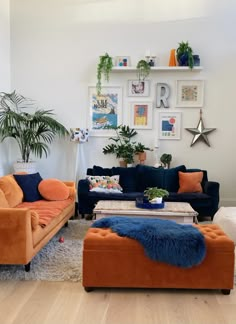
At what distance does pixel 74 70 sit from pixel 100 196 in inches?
98.1

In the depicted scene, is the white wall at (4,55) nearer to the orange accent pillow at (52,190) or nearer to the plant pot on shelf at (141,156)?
the orange accent pillow at (52,190)

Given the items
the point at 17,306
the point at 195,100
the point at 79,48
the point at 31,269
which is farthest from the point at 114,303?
the point at 79,48

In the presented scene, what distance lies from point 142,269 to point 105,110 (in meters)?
3.86

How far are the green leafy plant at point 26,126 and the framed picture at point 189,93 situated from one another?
2127 millimetres

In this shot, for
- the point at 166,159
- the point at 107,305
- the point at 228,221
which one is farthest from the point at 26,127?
the point at 107,305

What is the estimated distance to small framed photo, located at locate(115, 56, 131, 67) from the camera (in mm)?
6012

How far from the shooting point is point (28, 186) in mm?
4539

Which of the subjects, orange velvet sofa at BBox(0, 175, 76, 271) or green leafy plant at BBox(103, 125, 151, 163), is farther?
green leafy plant at BBox(103, 125, 151, 163)

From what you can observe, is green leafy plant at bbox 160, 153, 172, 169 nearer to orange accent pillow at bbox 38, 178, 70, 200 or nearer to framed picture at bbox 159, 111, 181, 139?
framed picture at bbox 159, 111, 181, 139

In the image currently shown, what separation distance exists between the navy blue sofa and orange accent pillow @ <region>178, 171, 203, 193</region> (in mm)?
95

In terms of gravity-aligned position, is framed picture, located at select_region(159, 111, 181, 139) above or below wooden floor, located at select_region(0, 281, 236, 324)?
above

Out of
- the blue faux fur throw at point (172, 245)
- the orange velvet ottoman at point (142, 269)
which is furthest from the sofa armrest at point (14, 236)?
the blue faux fur throw at point (172, 245)

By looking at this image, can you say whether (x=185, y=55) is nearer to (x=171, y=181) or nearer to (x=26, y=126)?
(x=171, y=181)

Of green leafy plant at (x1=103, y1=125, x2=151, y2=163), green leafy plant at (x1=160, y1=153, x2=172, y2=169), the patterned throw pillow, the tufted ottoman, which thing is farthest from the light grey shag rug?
green leafy plant at (x1=160, y1=153, x2=172, y2=169)
